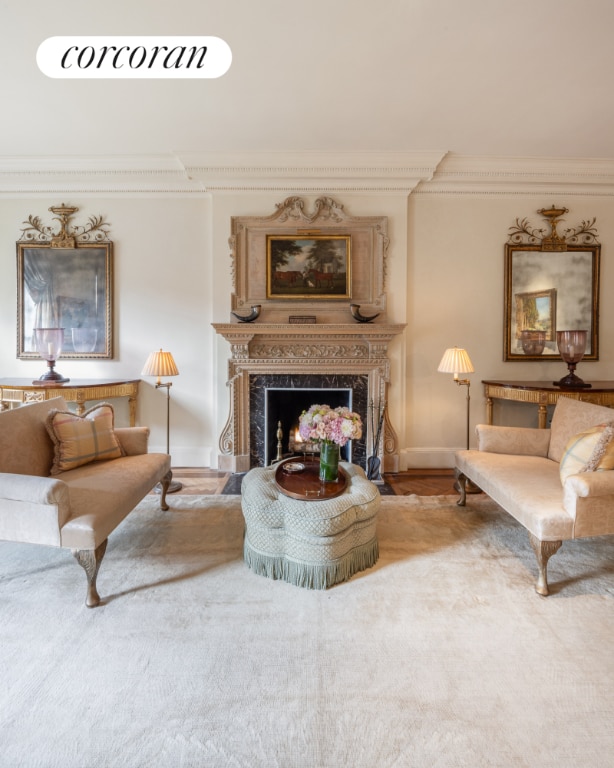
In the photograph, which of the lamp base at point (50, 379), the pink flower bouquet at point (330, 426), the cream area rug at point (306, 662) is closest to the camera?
the cream area rug at point (306, 662)

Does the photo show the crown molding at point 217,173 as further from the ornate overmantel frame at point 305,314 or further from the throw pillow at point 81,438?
the throw pillow at point 81,438

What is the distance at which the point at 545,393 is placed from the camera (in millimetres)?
4012

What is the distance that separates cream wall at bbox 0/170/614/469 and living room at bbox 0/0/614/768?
0.02m

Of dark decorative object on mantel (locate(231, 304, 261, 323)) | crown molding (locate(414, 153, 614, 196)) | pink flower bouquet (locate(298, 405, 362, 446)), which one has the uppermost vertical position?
crown molding (locate(414, 153, 614, 196))

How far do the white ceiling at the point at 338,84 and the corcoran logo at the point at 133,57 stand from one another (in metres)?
0.08

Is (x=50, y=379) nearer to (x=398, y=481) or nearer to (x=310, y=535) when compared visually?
(x=310, y=535)

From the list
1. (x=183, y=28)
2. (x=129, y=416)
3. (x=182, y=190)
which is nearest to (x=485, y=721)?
(x=183, y=28)

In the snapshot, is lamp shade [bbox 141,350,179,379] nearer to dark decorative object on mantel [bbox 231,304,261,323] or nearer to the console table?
the console table

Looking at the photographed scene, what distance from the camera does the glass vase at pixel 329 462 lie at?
269 centimetres

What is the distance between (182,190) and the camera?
4605mm

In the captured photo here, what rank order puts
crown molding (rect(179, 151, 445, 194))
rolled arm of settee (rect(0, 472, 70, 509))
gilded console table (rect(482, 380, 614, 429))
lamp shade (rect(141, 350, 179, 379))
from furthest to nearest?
crown molding (rect(179, 151, 445, 194))
gilded console table (rect(482, 380, 614, 429))
lamp shade (rect(141, 350, 179, 379))
rolled arm of settee (rect(0, 472, 70, 509))

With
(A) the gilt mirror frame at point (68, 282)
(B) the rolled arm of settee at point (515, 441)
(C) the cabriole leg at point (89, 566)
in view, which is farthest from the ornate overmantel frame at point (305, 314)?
(C) the cabriole leg at point (89, 566)

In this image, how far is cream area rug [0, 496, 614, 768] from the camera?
57.4 inches

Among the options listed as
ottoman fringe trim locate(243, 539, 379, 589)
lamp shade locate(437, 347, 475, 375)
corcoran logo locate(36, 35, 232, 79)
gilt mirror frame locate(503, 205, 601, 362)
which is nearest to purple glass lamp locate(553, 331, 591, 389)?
gilt mirror frame locate(503, 205, 601, 362)
